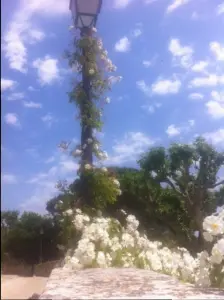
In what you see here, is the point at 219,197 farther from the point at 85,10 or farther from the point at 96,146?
the point at 85,10

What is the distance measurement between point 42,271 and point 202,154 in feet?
20.2

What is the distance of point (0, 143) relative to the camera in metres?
1.18

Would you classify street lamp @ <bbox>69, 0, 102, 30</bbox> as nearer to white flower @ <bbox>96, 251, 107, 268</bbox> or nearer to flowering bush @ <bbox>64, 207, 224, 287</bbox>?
flowering bush @ <bbox>64, 207, 224, 287</bbox>

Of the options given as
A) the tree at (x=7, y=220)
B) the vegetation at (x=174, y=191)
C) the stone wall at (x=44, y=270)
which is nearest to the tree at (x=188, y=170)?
the vegetation at (x=174, y=191)

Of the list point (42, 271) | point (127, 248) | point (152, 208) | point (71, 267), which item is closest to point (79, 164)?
point (127, 248)

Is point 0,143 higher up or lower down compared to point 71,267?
higher up

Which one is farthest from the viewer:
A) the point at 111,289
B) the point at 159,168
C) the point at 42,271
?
the point at 159,168

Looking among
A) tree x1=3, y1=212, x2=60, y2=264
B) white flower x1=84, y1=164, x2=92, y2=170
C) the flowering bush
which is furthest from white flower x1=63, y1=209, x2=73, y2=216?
white flower x1=84, y1=164, x2=92, y2=170

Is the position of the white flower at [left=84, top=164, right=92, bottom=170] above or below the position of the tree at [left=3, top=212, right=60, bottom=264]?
above

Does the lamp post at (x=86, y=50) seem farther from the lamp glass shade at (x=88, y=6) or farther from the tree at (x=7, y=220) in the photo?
the tree at (x=7, y=220)

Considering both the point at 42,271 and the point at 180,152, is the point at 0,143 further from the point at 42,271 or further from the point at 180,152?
the point at 180,152

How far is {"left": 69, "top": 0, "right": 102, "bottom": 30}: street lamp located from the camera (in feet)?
21.1

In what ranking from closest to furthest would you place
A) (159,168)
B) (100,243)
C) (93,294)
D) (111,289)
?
(93,294), (111,289), (100,243), (159,168)

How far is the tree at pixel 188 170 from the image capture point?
37.0 ft
